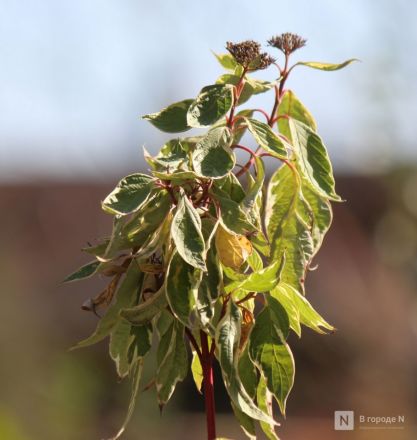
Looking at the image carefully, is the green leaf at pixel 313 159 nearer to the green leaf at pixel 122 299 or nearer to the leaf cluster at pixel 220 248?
the leaf cluster at pixel 220 248

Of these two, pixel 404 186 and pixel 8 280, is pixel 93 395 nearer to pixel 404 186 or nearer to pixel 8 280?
pixel 8 280

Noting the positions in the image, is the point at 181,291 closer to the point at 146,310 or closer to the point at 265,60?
the point at 146,310

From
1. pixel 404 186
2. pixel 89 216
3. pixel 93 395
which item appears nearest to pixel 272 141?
pixel 93 395

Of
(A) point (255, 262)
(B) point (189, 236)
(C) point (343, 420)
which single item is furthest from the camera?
(C) point (343, 420)

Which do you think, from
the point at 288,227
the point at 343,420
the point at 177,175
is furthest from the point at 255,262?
the point at 343,420

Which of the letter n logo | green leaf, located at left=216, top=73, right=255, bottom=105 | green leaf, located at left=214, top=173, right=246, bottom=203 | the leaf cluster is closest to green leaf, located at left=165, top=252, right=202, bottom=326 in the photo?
the leaf cluster
